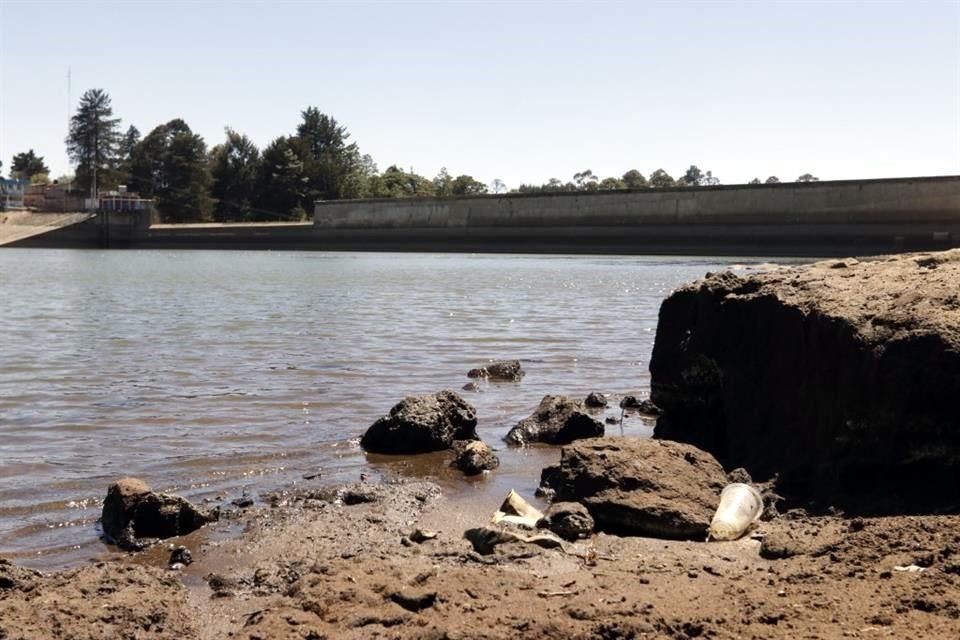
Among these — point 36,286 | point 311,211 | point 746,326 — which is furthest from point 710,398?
point 311,211

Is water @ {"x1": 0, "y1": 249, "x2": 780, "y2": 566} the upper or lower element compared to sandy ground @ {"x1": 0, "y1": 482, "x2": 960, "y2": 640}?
lower

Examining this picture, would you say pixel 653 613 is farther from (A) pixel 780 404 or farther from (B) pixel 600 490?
(A) pixel 780 404

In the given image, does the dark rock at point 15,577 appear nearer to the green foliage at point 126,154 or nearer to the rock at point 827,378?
the rock at point 827,378

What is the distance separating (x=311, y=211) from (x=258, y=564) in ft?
288

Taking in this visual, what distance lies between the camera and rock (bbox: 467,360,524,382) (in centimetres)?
1172

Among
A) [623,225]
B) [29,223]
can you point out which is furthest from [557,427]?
[29,223]

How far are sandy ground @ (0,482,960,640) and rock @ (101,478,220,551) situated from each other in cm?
28

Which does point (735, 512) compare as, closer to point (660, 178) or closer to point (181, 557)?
point (181, 557)

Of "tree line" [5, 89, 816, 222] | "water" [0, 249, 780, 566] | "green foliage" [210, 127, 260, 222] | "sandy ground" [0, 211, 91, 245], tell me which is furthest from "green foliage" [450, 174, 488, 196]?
"water" [0, 249, 780, 566]

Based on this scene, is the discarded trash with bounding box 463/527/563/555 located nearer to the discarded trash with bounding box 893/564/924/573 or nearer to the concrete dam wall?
the discarded trash with bounding box 893/564/924/573

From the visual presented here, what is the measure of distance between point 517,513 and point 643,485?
2.39 ft

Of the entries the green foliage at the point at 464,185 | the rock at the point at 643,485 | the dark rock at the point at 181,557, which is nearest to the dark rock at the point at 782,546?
the rock at the point at 643,485

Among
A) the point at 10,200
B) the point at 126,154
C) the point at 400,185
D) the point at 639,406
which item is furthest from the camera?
the point at 126,154

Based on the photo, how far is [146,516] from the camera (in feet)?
17.6
